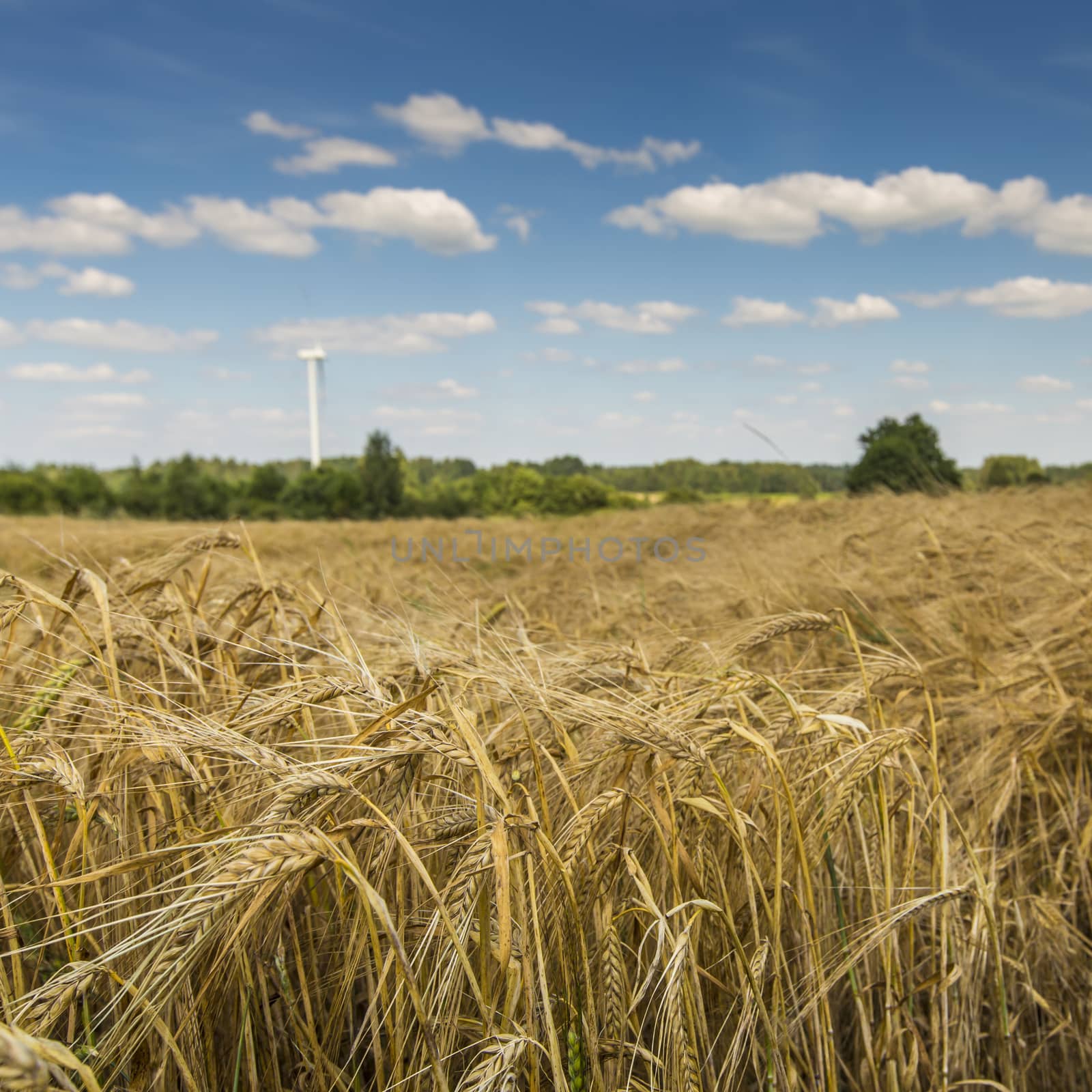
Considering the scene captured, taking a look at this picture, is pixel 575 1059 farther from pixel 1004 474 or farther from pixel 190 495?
pixel 190 495

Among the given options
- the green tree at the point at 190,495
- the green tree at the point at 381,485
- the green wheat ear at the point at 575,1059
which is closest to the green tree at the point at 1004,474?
the green wheat ear at the point at 575,1059

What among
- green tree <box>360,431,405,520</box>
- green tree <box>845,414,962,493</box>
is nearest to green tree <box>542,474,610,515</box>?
green tree <box>360,431,405,520</box>

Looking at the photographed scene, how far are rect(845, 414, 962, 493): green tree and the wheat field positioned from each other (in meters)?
17.6

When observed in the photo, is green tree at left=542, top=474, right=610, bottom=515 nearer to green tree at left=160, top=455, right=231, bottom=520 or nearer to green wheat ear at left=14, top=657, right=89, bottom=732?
green tree at left=160, top=455, right=231, bottom=520

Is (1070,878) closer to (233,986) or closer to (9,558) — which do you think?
(233,986)

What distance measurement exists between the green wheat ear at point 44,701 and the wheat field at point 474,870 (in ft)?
0.06

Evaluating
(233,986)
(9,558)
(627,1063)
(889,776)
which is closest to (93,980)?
(233,986)

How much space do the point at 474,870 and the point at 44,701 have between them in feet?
3.78

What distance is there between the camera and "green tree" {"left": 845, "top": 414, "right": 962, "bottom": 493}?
21.9 m

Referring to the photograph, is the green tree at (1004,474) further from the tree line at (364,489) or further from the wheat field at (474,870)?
the wheat field at (474,870)

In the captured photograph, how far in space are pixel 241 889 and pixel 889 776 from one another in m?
1.63

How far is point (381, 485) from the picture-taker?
4091 centimetres

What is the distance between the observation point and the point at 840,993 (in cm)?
202

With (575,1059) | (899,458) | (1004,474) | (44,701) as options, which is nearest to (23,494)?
(899,458)
